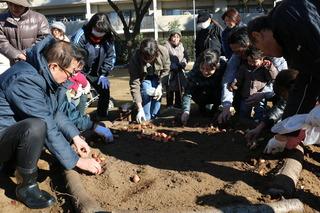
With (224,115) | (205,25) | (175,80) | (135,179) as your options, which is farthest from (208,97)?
(135,179)

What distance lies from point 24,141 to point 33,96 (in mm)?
354

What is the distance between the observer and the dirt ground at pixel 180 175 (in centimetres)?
325

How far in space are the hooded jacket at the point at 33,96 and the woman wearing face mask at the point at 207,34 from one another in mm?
4042

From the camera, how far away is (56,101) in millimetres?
3795

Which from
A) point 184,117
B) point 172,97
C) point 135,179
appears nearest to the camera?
point 135,179

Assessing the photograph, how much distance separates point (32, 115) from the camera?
337cm

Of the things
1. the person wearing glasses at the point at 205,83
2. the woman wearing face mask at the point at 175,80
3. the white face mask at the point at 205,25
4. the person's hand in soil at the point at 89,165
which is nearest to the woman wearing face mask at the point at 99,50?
the woman wearing face mask at the point at 175,80

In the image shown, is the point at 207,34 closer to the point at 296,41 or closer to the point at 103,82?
the point at 103,82

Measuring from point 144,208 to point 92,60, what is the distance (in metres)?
3.53

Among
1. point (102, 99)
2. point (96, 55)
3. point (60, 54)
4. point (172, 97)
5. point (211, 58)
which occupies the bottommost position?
point (172, 97)

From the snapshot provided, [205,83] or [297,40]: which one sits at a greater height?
[297,40]

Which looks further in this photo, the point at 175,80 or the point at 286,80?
the point at 175,80

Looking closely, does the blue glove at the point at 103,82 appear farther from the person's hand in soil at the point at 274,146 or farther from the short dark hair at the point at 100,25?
the person's hand in soil at the point at 274,146

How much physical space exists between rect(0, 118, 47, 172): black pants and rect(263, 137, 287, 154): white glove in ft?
6.64
